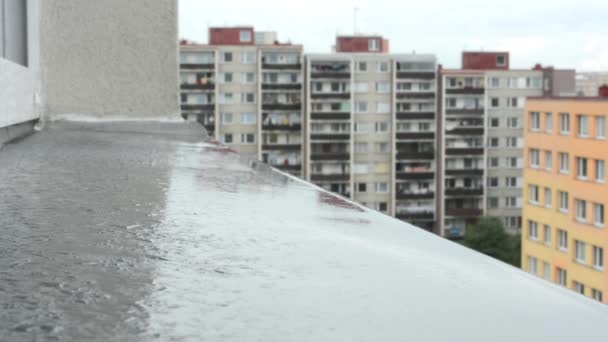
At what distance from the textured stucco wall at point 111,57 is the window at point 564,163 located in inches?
1483

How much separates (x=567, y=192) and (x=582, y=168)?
49.7 inches

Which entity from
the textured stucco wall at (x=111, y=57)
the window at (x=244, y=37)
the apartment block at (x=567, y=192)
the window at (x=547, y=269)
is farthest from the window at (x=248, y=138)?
the textured stucco wall at (x=111, y=57)

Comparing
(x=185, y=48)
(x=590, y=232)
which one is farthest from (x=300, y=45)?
(x=590, y=232)

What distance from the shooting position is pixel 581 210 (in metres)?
41.1

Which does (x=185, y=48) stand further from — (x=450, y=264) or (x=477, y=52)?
(x=450, y=264)

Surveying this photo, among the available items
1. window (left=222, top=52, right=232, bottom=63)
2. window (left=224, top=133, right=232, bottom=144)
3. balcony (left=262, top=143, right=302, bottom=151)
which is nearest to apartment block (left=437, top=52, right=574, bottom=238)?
balcony (left=262, top=143, right=302, bottom=151)

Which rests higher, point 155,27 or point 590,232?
point 155,27

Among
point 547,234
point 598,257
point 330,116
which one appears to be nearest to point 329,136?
point 330,116

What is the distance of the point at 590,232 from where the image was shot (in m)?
39.2

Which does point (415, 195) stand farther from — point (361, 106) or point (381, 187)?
point (361, 106)

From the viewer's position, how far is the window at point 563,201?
4216 centimetres

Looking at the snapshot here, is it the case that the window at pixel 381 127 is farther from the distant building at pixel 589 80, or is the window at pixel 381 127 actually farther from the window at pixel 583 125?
the window at pixel 583 125

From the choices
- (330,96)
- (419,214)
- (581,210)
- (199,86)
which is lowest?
(419,214)

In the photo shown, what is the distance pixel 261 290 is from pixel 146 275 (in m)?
0.13
